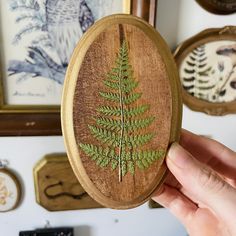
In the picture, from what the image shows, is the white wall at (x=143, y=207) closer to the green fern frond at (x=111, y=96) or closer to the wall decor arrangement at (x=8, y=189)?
the wall decor arrangement at (x=8, y=189)

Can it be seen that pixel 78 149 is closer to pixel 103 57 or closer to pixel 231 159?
pixel 103 57

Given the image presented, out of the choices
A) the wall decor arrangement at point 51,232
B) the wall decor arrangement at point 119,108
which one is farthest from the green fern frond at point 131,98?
the wall decor arrangement at point 51,232

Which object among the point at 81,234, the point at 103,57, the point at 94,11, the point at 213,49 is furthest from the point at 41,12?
the point at 81,234

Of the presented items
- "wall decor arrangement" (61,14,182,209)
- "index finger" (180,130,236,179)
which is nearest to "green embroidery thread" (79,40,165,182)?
"wall decor arrangement" (61,14,182,209)

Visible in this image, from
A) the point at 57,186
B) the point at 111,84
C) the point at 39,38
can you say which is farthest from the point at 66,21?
the point at 57,186

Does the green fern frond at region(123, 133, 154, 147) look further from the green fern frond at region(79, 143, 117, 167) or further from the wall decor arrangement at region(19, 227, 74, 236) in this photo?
the wall decor arrangement at region(19, 227, 74, 236)

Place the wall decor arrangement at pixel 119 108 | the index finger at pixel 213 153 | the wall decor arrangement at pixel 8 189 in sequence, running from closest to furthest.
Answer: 1. the wall decor arrangement at pixel 119 108
2. the index finger at pixel 213 153
3. the wall decor arrangement at pixel 8 189
